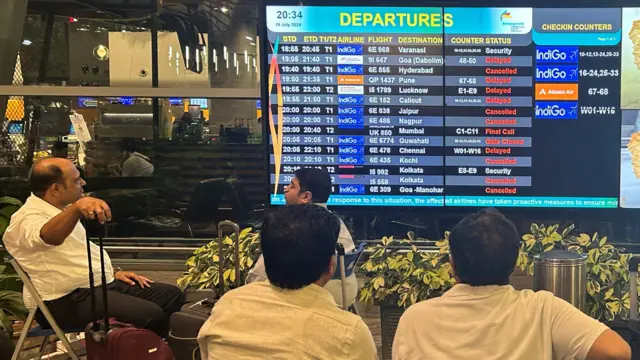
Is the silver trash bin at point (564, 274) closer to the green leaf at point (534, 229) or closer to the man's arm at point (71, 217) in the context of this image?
the green leaf at point (534, 229)

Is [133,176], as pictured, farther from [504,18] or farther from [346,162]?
[504,18]

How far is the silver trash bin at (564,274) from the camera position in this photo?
319 cm

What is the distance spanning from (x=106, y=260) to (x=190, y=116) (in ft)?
6.33

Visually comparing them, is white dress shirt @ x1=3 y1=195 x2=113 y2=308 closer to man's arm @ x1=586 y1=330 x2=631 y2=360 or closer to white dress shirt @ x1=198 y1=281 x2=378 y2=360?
white dress shirt @ x1=198 y1=281 x2=378 y2=360

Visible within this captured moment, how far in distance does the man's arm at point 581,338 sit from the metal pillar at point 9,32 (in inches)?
204

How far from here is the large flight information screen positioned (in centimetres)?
388

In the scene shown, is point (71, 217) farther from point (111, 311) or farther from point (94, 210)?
point (111, 311)

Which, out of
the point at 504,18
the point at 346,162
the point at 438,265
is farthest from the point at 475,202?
the point at 504,18

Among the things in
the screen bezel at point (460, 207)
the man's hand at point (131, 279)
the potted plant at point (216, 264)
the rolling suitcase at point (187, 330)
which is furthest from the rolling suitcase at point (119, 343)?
the screen bezel at point (460, 207)

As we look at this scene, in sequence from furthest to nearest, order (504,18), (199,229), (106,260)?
(199,229) → (504,18) → (106,260)

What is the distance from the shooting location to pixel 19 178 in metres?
5.49

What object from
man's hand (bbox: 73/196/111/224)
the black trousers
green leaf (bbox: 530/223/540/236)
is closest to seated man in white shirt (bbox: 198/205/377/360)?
man's hand (bbox: 73/196/111/224)

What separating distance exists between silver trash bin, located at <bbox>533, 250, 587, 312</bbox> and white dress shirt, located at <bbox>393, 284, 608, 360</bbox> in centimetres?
154

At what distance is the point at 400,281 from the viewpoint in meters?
3.84
